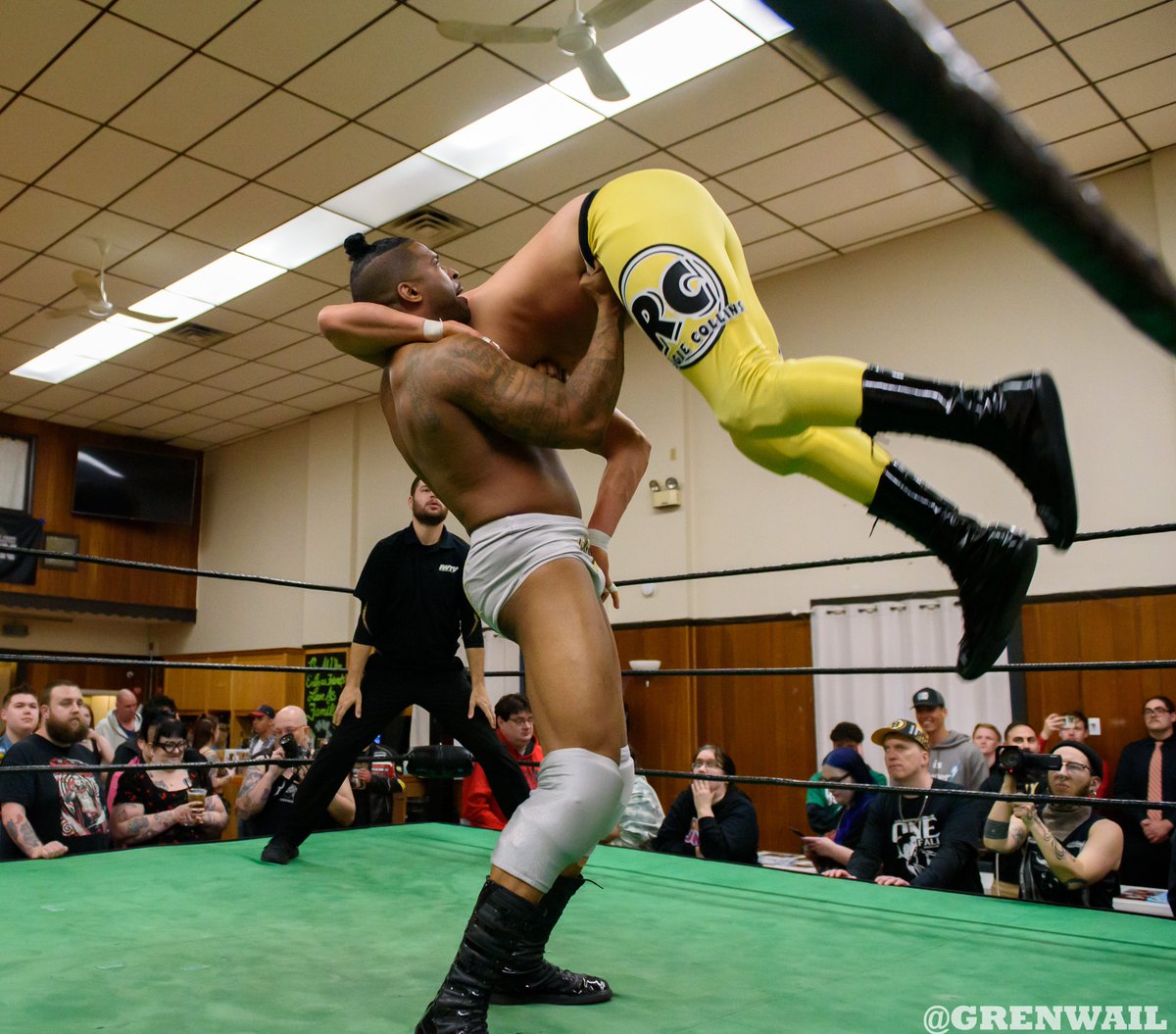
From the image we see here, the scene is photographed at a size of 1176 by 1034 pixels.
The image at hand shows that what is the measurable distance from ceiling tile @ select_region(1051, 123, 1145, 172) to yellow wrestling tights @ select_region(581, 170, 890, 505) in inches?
167

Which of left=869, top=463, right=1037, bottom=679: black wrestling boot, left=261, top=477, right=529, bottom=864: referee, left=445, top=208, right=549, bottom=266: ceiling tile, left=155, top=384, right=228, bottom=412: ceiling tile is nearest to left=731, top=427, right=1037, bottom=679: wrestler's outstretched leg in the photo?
left=869, top=463, right=1037, bottom=679: black wrestling boot

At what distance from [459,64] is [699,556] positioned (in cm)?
326

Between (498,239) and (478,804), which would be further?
(498,239)

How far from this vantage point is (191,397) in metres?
8.48

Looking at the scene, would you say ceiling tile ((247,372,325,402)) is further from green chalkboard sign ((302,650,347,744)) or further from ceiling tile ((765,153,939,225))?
ceiling tile ((765,153,939,225))

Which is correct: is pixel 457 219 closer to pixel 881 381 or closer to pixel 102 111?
pixel 102 111

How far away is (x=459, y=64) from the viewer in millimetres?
4281

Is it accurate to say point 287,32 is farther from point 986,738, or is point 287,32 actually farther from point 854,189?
point 986,738

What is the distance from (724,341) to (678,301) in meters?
0.07

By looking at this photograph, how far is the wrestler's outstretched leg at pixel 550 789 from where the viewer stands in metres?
1.23

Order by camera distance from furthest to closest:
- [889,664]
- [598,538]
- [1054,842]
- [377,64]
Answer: [889,664]
[377,64]
[1054,842]
[598,538]

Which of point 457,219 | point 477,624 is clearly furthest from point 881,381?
point 457,219

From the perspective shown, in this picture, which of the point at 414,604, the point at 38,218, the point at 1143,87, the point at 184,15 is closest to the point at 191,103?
the point at 184,15

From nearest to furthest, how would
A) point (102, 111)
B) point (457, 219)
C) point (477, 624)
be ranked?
point (477, 624) → point (102, 111) → point (457, 219)
